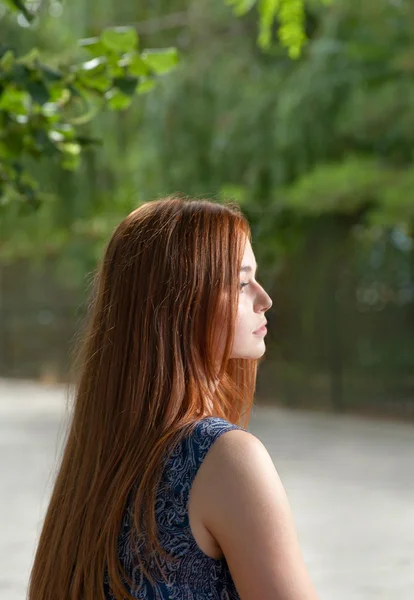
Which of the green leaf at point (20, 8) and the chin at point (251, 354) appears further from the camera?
the green leaf at point (20, 8)

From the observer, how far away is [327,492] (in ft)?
25.9

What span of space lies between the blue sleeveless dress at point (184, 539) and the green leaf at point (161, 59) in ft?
4.38

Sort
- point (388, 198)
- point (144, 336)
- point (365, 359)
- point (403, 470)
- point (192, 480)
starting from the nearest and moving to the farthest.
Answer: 1. point (192, 480)
2. point (144, 336)
3. point (403, 470)
4. point (388, 198)
5. point (365, 359)

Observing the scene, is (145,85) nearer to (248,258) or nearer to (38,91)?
(38,91)

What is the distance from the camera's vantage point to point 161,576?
1435 millimetres

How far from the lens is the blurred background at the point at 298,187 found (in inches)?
392

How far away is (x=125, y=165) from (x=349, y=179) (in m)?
3.33

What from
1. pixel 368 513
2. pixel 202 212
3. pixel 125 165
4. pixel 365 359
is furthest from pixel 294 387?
pixel 202 212

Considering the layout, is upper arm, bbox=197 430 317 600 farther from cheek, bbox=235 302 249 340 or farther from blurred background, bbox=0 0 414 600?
blurred background, bbox=0 0 414 600

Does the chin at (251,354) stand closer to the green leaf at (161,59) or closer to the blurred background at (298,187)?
the green leaf at (161,59)

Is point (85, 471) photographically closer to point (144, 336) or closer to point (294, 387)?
point (144, 336)

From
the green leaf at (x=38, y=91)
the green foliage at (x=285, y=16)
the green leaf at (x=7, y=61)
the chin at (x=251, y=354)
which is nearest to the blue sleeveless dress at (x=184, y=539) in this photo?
the chin at (x=251, y=354)

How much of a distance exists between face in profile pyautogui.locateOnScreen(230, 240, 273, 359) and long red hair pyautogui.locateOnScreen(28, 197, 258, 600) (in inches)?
1.2

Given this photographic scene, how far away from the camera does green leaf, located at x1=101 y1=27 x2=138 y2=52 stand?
8.02 feet
